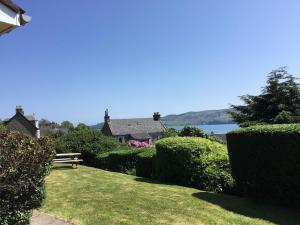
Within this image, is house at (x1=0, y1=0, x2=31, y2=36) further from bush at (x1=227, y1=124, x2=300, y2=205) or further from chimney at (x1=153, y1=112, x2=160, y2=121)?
chimney at (x1=153, y1=112, x2=160, y2=121)

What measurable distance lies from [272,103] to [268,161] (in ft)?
71.9

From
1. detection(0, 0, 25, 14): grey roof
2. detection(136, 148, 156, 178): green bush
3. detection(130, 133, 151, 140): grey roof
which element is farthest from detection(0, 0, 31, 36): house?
detection(130, 133, 151, 140): grey roof

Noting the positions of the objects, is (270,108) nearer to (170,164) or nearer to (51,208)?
(170,164)

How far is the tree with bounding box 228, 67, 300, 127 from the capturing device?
31500mm

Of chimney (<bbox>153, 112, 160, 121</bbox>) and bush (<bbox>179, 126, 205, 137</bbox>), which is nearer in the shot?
bush (<bbox>179, 126, 205, 137</bbox>)

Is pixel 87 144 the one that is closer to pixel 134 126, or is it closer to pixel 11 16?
pixel 11 16

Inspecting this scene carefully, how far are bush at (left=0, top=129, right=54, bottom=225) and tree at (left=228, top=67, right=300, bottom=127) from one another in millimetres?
24876

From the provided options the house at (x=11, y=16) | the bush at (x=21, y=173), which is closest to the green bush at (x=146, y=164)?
the bush at (x=21, y=173)

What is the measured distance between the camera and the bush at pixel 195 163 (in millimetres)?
14406

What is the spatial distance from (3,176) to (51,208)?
360 cm

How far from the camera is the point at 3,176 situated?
6578mm

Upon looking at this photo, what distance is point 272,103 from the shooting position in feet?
106

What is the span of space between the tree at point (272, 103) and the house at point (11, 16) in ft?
84.3

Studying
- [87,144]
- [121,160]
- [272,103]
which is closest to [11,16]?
[121,160]
